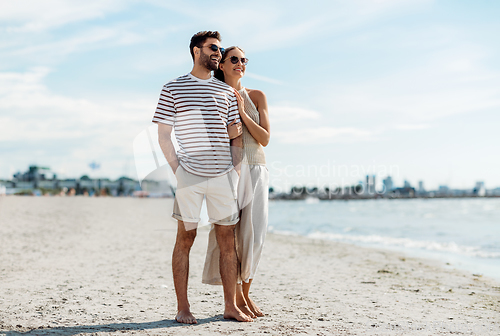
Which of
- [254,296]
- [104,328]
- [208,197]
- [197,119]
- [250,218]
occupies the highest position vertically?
[197,119]

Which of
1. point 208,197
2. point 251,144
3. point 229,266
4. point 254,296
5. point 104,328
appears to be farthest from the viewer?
point 254,296

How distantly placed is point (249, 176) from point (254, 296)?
1757 mm

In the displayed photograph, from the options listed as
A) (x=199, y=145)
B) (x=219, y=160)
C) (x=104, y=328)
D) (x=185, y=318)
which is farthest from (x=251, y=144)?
(x=104, y=328)

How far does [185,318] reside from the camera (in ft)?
11.2

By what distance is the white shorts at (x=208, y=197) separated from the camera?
10.6 feet

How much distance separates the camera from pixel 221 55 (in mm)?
3424

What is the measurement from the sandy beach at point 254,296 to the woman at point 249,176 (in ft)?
1.60

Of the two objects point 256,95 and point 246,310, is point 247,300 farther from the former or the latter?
point 256,95

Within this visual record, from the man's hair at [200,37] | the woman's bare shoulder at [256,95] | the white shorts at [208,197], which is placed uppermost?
the man's hair at [200,37]

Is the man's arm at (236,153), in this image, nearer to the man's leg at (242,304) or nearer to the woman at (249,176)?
the woman at (249,176)

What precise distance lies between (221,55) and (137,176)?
121cm

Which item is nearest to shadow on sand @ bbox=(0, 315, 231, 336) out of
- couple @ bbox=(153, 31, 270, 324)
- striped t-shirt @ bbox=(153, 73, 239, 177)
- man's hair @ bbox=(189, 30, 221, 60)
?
couple @ bbox=(153, 31, 270, 324)

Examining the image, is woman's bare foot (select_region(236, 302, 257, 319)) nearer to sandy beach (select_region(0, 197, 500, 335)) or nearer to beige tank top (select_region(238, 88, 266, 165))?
sandy beach (select_region(0, 197, 500, 335))

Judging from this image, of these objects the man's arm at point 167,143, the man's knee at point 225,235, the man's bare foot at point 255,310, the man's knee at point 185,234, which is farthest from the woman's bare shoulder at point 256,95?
the man's bare foot at point 255,310
